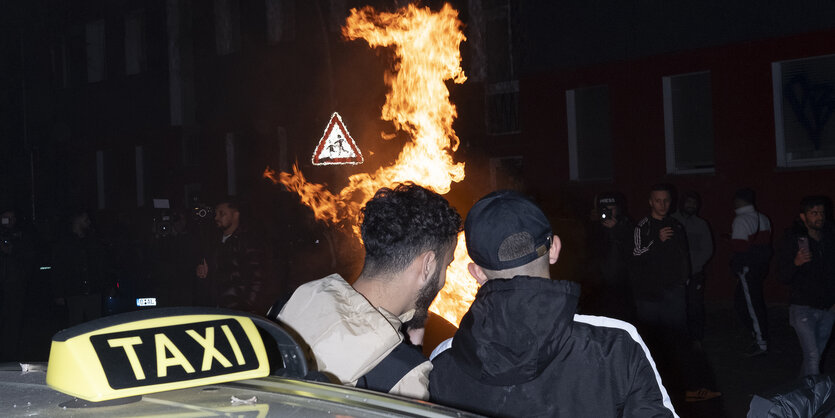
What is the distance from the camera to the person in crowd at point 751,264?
1073 cm

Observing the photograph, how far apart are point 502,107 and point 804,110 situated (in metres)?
6.15

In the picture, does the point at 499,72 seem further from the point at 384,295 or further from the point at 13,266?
the point at 384,295

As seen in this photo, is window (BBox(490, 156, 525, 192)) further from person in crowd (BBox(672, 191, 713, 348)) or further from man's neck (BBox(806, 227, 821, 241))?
man's neck (BBox(806, 227, 821, 241))

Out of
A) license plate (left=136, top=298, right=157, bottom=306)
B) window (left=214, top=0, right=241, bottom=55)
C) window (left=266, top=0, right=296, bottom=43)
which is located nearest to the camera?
license plate (left=136, top=298, right=157, bottom=306)

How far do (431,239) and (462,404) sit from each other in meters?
0.65

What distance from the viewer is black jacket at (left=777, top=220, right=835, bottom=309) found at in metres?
7.93

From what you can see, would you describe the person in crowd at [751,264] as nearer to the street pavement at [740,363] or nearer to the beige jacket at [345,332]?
the street pavement at [740,363]

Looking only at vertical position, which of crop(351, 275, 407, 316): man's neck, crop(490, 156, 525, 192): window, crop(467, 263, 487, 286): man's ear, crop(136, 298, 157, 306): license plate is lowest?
crop(136, 298, 157, 306): license plate

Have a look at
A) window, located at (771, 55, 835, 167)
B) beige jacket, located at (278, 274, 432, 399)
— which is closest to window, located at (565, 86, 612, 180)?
window, located at (771, 55, 835, 167)

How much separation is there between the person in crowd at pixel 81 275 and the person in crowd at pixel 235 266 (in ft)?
9.35

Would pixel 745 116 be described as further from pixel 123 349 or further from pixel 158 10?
pixel 158 10

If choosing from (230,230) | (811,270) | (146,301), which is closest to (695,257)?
(811,270)

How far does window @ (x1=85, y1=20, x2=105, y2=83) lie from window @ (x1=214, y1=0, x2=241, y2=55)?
631 centimetres

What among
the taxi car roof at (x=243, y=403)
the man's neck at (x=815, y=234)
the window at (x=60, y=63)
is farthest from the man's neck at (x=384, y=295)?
the window at (x=60, y=63)
